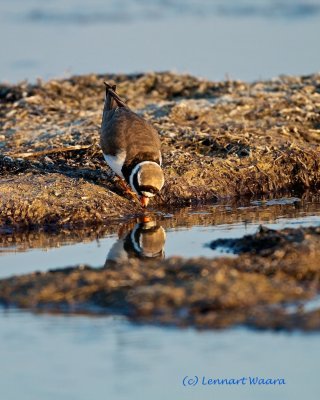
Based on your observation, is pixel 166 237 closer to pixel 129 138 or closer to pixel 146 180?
pixel 146 180

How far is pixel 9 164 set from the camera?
36.2 feet

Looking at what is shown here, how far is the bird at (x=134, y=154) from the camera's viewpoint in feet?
32.5

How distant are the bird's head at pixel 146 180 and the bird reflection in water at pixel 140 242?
0.27 m

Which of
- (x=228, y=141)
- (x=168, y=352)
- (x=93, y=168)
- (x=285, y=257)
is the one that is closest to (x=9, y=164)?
(x=93, y=168)

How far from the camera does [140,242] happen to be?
9102mm

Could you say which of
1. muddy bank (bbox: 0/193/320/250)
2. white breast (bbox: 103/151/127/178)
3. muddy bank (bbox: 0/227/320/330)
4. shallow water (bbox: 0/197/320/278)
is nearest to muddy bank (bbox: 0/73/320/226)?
muddy bank (bbox: 0/193/320/250)

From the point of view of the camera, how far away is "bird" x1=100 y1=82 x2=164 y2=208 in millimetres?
9906

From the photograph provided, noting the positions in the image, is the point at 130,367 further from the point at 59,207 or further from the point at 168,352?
the point at 59,207

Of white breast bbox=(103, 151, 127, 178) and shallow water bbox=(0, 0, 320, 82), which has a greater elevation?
shallow water bbox=(0, 0, 320, 82)

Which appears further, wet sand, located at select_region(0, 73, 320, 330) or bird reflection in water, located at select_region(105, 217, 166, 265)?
bird reflection in water, located at select_region(105, 217, 166, 265)

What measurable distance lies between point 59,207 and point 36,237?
59 centimetres

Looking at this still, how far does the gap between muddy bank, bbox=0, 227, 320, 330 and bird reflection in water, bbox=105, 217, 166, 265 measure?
51cm

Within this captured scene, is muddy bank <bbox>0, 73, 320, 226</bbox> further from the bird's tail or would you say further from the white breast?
the bird's tail

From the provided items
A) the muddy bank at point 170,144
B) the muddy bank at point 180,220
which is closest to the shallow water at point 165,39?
the muddy bank at point 170,144
